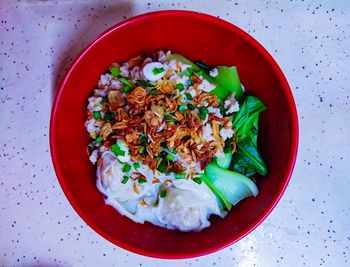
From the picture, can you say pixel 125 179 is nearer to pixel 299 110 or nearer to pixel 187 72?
pixel 187 72

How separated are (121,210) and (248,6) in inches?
30.7

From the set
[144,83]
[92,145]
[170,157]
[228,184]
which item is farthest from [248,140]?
[92,145]

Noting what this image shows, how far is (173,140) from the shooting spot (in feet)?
3.85

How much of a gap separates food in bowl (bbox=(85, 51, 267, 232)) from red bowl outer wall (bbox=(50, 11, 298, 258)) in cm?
3

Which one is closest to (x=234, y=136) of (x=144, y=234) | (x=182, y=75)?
(x=182, y=75)

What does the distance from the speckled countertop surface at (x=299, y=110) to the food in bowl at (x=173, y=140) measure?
18cm

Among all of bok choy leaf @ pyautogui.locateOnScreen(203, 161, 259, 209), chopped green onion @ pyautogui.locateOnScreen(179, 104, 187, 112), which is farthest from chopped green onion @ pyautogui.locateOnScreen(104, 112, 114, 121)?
bok choy leaf @ pyautogui.locateOnScreen(203, 161, 259, 209)

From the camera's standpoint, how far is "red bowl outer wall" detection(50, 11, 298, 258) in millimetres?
1201

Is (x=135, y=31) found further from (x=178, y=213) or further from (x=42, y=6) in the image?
(x=178, y=213)

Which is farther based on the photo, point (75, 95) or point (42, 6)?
point (42, 6)

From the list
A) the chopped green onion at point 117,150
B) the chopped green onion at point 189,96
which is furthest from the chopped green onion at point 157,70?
the chopped green onion at point 117,150

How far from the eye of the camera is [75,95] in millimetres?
1284

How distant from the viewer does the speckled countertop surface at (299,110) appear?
1.38 m

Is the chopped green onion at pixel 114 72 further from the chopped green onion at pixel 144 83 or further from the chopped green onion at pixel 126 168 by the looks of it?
the chopped green onion at pixel 126 168
